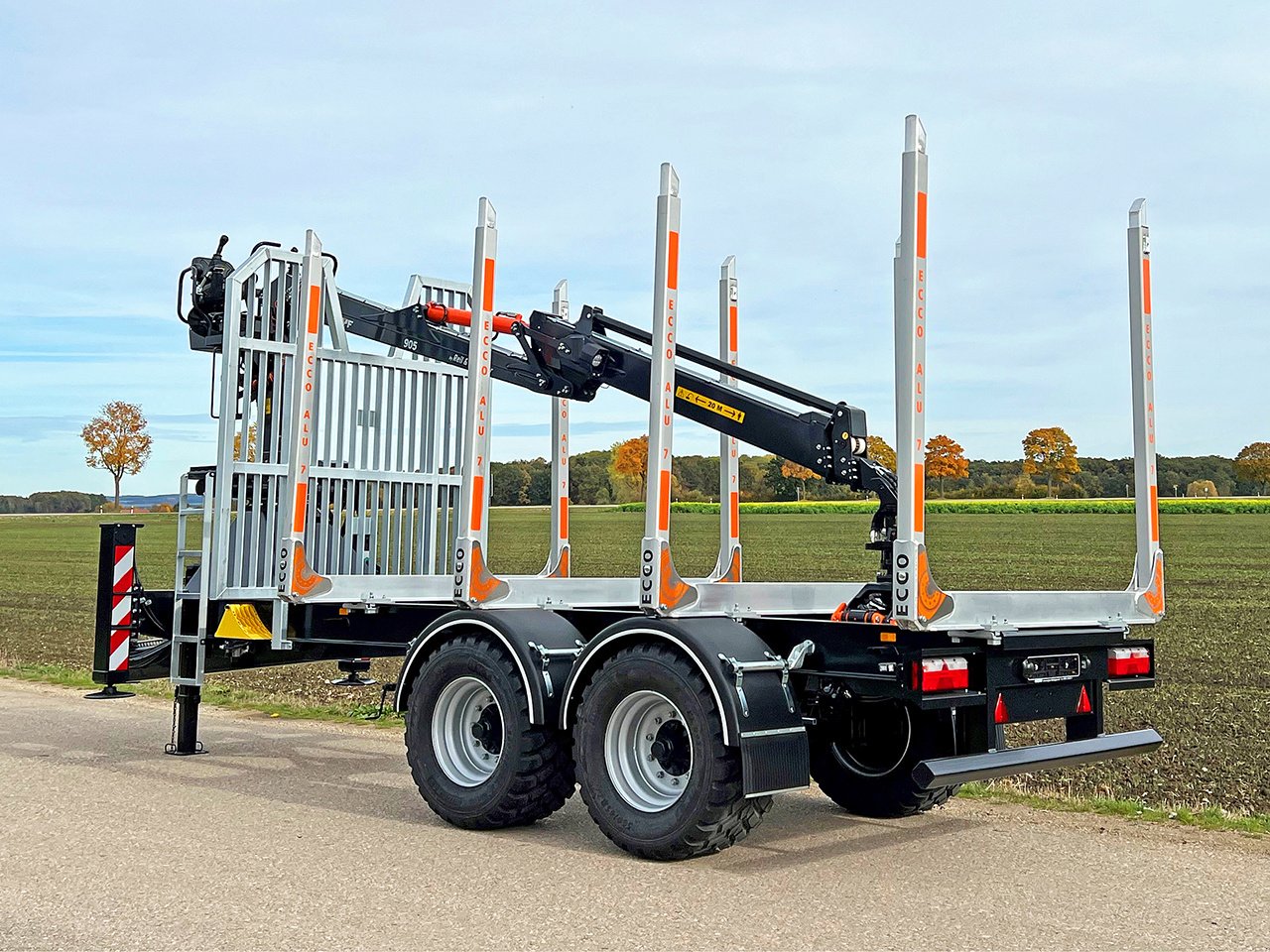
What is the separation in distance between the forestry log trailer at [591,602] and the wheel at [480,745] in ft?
0.05

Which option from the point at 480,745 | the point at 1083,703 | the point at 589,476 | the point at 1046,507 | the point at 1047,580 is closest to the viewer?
the point at 1083,703

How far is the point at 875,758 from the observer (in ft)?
26.7

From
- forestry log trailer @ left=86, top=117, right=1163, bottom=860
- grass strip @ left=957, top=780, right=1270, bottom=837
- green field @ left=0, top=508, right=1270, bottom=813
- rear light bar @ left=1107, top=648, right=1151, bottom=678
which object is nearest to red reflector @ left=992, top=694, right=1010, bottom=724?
forestry log trailer @ left=86, top=117, right=1163, bottom=860

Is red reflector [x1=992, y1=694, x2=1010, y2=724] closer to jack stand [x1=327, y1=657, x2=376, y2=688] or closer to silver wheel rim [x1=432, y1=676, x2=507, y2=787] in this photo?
silver wheel rim [x1=432, y1=676, x2=507, y2=787]

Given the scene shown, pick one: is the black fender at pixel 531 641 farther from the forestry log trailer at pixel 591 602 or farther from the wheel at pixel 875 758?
the wheel at pixel 875 758

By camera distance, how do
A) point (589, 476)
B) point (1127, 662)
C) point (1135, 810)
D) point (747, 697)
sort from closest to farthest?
point (747, 697), point (1127, 662), point (1135, 810), point (589, 476)

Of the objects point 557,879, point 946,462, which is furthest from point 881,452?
point 557,879

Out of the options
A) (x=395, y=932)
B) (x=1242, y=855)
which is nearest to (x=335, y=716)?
(x=395, y=932)

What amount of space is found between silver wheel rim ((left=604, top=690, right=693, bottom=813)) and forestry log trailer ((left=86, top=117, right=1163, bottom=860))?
1cm

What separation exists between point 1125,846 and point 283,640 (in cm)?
533

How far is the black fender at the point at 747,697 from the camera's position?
21.2ft

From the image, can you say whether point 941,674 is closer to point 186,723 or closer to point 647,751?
point 647,751

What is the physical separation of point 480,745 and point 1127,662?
144 inches

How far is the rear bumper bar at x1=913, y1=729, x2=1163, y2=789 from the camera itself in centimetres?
632
